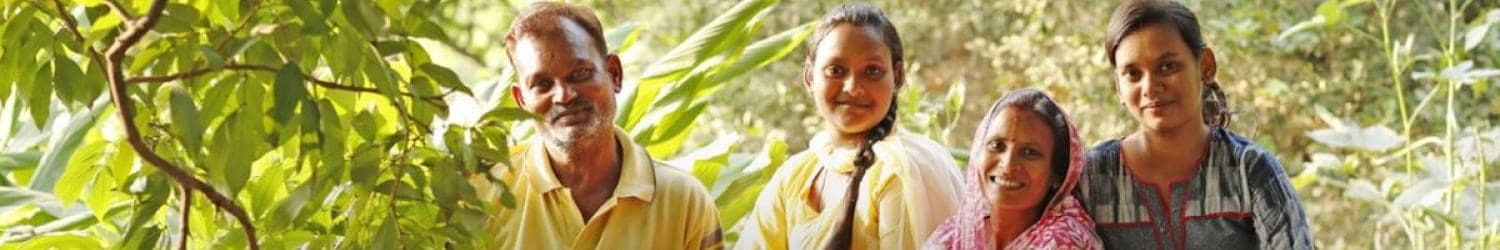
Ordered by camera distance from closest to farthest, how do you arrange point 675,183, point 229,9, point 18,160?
1. point 229,9
2. point 675,183
3. point 18,160

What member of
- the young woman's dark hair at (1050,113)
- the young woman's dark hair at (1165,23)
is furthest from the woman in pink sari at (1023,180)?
the young woman's dark hair at (1165,23)

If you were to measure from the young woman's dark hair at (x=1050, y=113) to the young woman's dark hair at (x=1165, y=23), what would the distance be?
10 cm

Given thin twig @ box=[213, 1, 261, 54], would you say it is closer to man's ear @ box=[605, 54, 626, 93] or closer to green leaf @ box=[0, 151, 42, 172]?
man's ear @ box=[605, 54, 626, 93]

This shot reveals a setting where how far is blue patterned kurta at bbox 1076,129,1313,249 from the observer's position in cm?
145

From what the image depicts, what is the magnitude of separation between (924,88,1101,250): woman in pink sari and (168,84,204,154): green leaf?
0.55 meters

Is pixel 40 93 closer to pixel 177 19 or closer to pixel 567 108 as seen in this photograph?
pixel 177 19

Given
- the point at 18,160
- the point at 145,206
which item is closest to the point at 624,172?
the point at 145,206

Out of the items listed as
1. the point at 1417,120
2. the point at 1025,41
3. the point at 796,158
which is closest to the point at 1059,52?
the point at 1025,41

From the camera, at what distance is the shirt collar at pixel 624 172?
5.12ft

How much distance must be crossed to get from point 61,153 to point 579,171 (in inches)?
36.9

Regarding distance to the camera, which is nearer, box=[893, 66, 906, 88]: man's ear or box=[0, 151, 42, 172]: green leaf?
box=[893, 66, 906, 88]: man's ear

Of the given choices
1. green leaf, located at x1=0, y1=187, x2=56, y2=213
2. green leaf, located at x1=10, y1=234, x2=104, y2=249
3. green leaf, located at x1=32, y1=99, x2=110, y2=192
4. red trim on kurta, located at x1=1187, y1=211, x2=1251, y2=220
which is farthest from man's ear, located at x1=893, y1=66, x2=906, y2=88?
green leaf, located at x1=0, y1=187, x2=56, y2=213

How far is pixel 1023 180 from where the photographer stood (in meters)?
1.41

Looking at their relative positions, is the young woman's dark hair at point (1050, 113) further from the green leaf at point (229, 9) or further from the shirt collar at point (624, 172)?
the green leaf at point (229, 9)
